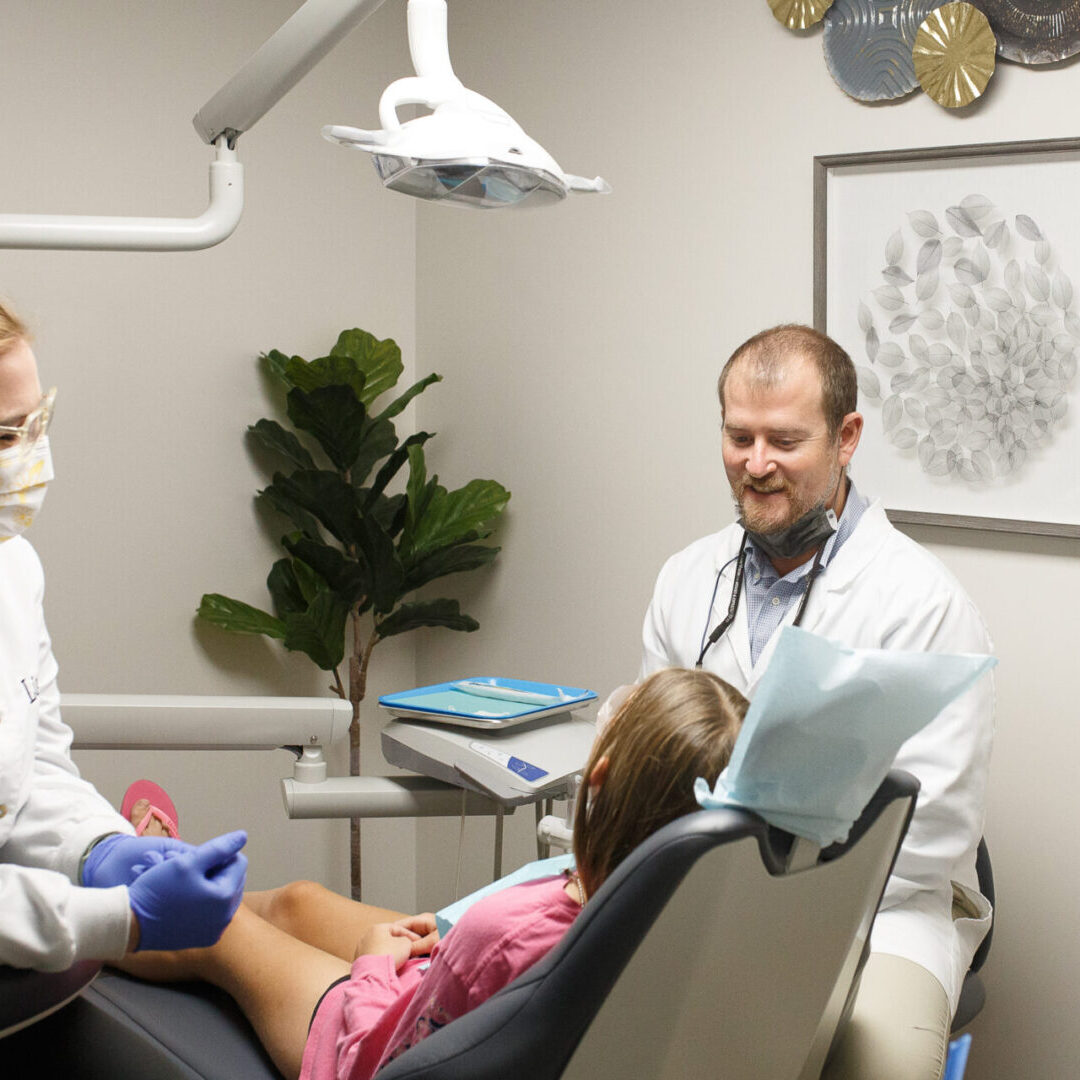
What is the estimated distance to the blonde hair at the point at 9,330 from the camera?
1399mm

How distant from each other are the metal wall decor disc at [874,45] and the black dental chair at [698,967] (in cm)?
161

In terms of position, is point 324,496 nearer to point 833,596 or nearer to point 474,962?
point 833,596

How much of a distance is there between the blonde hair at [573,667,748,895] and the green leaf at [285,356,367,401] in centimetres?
188

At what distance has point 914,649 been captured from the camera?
1919mm

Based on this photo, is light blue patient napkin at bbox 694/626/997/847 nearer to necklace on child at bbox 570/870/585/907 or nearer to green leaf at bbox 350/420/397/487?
necklace on child at bbox 570/870/585/907

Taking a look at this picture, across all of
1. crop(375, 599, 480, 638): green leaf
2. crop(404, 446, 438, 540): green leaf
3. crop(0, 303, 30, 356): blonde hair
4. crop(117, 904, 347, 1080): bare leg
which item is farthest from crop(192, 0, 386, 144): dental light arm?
crop(375, 599, 480, 638): green leaf

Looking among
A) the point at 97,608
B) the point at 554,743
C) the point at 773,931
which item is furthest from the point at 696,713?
the point at 97,608

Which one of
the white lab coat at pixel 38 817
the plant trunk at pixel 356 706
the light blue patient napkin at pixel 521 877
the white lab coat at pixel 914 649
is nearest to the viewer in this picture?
the white lab coat at pixel 38 817

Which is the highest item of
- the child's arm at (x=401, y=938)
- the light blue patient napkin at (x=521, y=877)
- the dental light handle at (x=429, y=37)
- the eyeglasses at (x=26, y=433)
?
the dental light handle at (x=429, y=37)

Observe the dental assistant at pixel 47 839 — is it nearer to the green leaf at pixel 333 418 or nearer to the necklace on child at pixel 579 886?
the necklace on child at pixel 579 886

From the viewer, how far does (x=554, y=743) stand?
6.97 feet

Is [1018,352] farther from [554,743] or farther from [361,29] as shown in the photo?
[361,29]

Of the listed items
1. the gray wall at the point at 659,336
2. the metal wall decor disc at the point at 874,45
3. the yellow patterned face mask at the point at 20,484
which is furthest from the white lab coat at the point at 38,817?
the metal wall decor disc at the point at 874,45

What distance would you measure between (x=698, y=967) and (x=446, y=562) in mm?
2105
